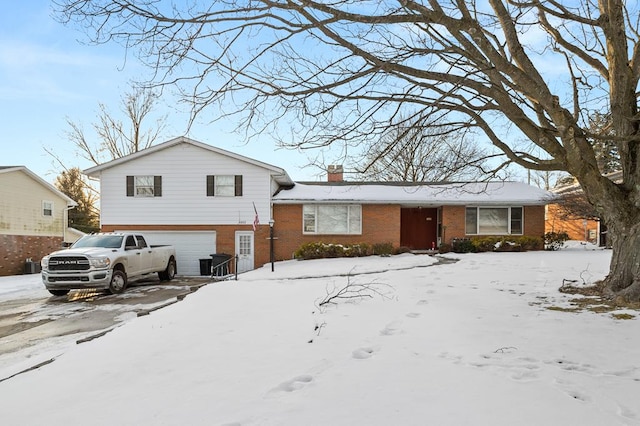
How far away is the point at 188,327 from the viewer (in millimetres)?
5453

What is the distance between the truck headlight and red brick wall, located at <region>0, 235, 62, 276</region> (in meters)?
12.8

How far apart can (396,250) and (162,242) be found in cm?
1144

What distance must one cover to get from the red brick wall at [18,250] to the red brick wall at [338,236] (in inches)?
562

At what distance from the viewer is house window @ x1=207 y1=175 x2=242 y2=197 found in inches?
745

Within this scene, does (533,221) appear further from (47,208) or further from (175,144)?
(47,208)

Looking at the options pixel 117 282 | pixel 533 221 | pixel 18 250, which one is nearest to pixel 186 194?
pixel 117 282

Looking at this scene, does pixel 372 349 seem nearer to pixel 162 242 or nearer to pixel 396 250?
pixel 396 250

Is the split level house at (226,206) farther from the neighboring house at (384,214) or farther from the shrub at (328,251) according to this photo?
the shrub at (328,251)

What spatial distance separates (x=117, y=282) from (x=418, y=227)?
1519 centimetres

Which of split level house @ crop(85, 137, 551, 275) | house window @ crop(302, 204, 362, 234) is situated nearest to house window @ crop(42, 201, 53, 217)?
split level house @ crop(85, 137, 551, 275)

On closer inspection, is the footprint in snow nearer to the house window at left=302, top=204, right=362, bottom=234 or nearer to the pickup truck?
the pickup truck

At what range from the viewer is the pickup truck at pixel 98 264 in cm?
1142

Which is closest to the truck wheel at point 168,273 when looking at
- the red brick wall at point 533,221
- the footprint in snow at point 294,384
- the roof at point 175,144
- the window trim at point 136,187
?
the window trim at point 136,187

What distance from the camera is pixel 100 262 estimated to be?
11648 millimetres
